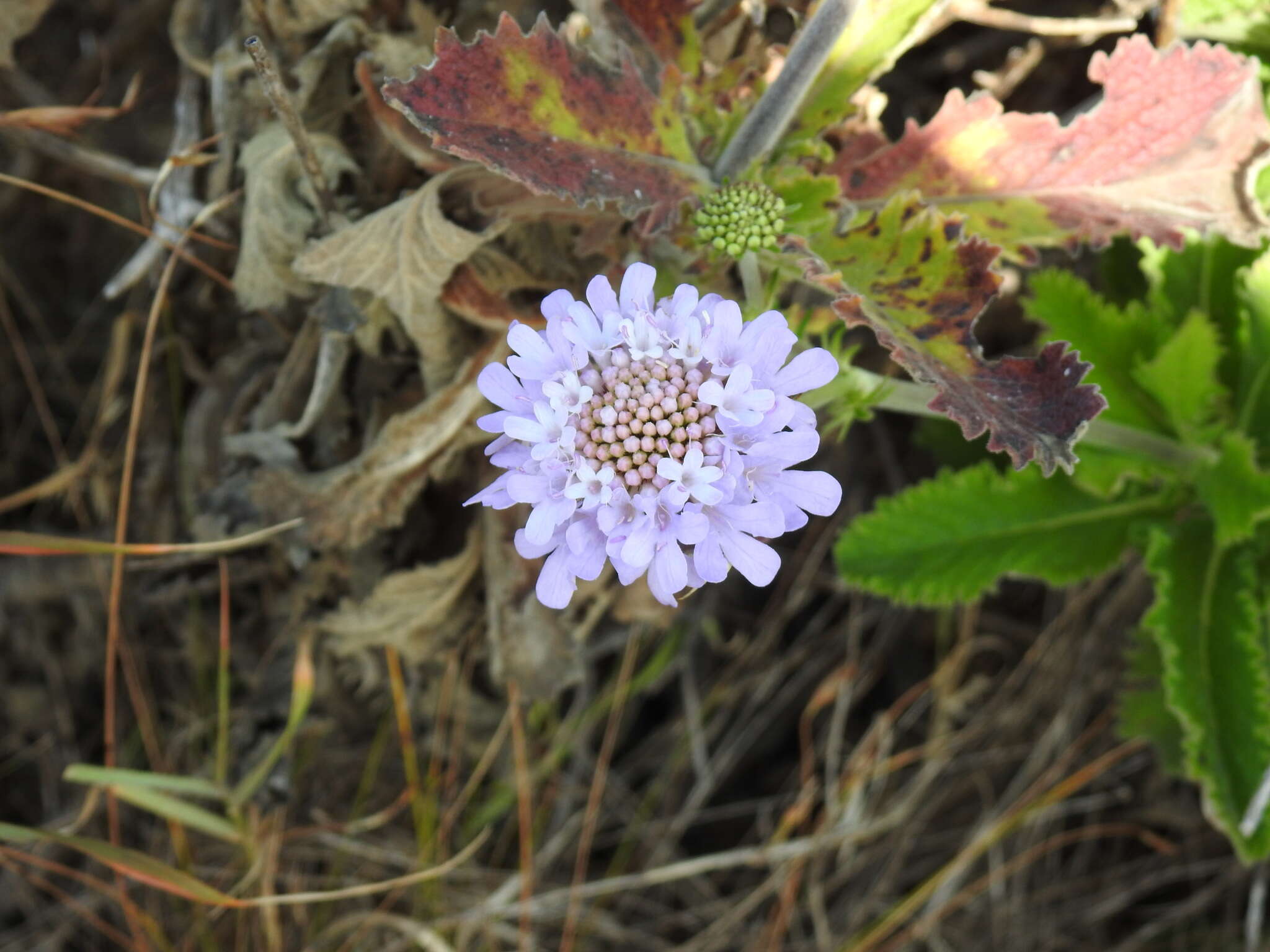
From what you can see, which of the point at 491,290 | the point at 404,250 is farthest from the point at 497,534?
the point at 404,250

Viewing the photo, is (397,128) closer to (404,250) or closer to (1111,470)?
(404,250)

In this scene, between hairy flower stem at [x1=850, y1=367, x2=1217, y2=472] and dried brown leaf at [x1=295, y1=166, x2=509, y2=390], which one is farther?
hairy flower stem at [x1=850, y1=367, x2=1217, y2=472]

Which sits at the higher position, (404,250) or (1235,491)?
(404,250)

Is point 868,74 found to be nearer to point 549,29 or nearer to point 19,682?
point 549,29

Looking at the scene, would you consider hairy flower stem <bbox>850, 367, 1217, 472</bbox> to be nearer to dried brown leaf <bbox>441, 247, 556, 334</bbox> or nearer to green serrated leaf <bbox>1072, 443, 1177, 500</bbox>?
green serrated leaf <bbox>1072, 443, 1177, 500</bbox>

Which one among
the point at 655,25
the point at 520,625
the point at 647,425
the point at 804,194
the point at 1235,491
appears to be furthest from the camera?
the point at 520,625

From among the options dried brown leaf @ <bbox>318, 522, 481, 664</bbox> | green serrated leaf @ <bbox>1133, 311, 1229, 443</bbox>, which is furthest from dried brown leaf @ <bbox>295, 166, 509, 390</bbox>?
green serrated leaf @ <bbox>1133, 311, 1229, 443</bbox>

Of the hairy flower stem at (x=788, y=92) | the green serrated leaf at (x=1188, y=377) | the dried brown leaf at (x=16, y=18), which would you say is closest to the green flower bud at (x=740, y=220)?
the hairy flower stem at (x=788, y=92)
